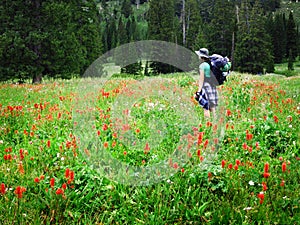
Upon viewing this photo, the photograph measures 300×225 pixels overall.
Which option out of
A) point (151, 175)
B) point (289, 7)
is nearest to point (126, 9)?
point (289, 7)

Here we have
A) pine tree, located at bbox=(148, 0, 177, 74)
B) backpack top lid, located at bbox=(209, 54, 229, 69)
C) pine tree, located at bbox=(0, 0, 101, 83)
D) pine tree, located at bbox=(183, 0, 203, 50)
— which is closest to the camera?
backpack top lid, located at bbox=(209, 54, 229, 69)

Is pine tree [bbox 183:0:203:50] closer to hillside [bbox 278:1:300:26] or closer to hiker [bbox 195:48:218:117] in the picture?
hiker [bbox 195:48:218:117]

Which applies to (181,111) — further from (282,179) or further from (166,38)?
(166,38)

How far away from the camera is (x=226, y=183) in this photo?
4309 millimetres

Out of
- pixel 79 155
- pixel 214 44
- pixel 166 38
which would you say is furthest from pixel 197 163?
pixel 214 44

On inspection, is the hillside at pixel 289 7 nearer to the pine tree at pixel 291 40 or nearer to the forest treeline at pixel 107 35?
the forest treeline at pixel 107 35

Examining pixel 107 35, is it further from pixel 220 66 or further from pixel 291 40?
pixel 220 66

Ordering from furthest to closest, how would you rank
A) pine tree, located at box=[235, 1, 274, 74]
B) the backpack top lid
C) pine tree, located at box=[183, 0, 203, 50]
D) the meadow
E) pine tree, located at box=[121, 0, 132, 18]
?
1. pine tree, located at box=[121, 0, 132, 18]
2. pine tree, located at box=[183, 0, 203, 50]
3. pine tree, located at box=[235, 1, 274, 74]
4. the backpack top lid
5. the meadow

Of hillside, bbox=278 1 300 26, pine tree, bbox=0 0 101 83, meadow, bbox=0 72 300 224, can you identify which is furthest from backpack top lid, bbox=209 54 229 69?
hillside, bbox=278 1 300 26

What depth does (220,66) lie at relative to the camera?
816cm

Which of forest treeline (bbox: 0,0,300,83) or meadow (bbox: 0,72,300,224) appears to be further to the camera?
forest treeline (bbox: 0,0,300,83)

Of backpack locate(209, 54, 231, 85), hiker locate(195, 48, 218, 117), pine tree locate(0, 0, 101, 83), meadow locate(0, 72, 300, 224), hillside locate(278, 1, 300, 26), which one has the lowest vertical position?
meadow locate(0, 72, 300, 224)

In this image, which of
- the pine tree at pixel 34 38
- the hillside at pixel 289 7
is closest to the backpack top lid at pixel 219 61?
the pine tree at pixel 34 38

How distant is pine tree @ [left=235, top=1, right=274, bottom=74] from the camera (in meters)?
51.2
